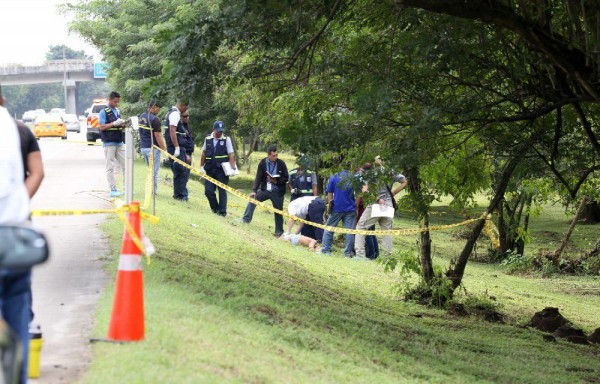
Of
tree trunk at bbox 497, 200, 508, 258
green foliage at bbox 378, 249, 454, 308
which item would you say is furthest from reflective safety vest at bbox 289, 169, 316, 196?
tree trunk at bbox 497, 200, 508, 258

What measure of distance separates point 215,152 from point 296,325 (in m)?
10.9

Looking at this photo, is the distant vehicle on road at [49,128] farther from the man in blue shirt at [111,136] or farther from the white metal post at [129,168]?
the white metal post at [129,168]

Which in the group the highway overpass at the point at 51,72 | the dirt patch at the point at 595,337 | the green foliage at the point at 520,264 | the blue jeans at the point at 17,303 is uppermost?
the highway overpass at the point at 51,72

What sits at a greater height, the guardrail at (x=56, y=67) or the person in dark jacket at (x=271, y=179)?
the guardrail at (x=56, y=67)

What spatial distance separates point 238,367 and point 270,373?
26 centimetres

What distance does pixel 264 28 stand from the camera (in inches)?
496

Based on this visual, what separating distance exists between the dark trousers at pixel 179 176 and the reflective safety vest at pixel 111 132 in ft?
4.05

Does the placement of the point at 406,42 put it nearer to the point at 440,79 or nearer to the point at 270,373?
the point at 440,79

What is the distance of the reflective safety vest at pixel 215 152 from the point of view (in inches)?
811

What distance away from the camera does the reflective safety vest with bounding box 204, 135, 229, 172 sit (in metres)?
20.6

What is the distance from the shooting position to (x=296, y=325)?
10086mm

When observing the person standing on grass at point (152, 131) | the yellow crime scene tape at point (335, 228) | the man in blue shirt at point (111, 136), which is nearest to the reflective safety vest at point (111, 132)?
the man in blue shirt at point (111, 136)

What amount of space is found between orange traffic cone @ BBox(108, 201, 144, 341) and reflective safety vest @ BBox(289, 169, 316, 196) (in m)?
13.7

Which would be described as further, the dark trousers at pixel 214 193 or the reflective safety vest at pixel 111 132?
the dark trousers at pixel 214 193
